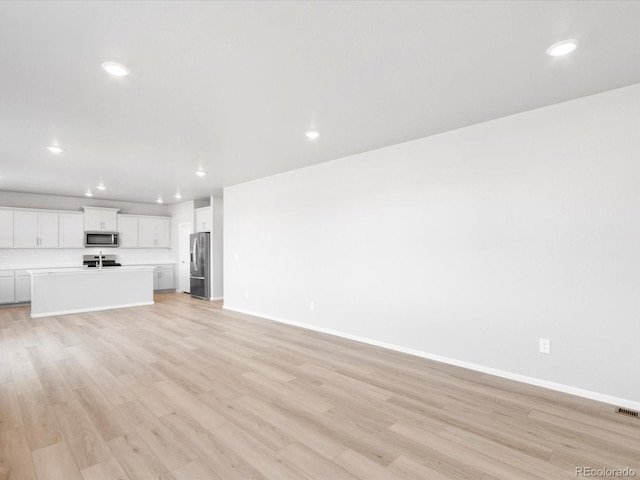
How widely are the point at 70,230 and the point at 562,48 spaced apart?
32.3 feet

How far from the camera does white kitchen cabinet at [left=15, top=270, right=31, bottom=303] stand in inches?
285

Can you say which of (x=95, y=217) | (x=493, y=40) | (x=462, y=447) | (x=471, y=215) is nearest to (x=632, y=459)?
(x=462, y=447)

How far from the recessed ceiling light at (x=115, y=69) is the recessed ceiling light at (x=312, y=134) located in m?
1.82

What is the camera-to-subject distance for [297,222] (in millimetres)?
5379

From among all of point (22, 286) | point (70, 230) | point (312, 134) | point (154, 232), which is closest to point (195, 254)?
point (154, 232)

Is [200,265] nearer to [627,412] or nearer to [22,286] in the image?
[22,286]

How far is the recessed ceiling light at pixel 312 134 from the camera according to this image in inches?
144

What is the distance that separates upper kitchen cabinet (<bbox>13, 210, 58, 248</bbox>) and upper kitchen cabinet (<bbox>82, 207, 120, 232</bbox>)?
2.09 ft

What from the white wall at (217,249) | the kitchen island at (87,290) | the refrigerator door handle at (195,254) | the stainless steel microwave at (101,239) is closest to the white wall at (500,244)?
the white wall at (217,249)

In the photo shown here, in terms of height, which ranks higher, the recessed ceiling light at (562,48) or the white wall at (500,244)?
the recessed ceiling light at (562,48)

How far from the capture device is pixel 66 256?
325 inches

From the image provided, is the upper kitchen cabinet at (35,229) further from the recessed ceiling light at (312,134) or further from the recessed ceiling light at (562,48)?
the recessed ceiling light at (562,48)

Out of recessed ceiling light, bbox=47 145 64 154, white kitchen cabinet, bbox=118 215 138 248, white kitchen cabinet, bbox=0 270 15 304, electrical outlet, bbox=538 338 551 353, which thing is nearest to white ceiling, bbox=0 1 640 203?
recessed ceiling light, bbox=47 145 64 154

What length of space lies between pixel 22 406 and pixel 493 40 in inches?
175
